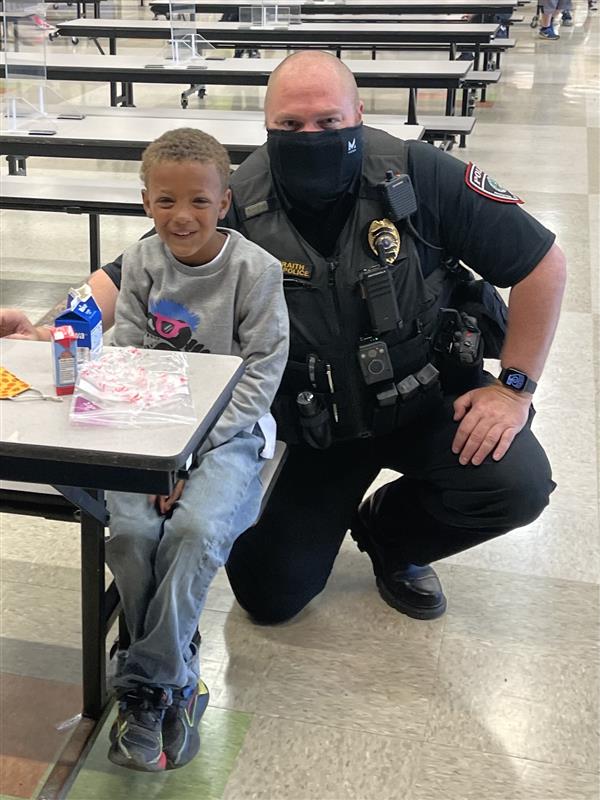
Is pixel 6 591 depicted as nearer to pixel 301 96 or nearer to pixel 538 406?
pixel 301 96

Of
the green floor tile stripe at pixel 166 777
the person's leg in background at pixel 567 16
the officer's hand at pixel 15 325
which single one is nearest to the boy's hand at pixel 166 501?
the officer's hand at pixel 15 325

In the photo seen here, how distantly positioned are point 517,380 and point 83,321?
1071 millimetres

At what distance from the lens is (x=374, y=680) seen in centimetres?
220

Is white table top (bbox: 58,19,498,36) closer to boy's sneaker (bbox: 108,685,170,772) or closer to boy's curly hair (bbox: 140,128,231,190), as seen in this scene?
boy's curly hair (bbox: 140,128,231,190)

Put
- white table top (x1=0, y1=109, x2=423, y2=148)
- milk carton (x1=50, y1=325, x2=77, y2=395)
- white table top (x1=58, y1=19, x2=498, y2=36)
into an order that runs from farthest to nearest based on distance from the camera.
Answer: white table top (x1=58, y1=19, x2=498, y2=36) → white table top (x1=0, y1=109, x2=423, y2=148) → milk carton (x1=50, y1=325, x2=77, y2=395)

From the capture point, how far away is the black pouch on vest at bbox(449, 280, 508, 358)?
7.61 feet

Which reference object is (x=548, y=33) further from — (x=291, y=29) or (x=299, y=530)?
(x=299, y=530)

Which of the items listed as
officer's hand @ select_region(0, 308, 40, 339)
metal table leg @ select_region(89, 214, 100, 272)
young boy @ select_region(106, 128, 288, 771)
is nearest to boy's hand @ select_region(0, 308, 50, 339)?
officer's hand @ select_region(0, 308, 40, 339)

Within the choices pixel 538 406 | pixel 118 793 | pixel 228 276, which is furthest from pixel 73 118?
pixel 118 793

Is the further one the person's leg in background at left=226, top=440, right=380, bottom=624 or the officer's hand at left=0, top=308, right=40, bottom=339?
the person's leg in background at left=226, top=440, right=380, bottom=624

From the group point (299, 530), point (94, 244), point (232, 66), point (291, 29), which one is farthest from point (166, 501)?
point (291, 29)

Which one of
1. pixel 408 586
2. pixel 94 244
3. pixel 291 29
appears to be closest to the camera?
pixel 408 586

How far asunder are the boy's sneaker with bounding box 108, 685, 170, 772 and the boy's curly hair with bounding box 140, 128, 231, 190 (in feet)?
3.08

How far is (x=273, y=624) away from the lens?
2.37 metres
